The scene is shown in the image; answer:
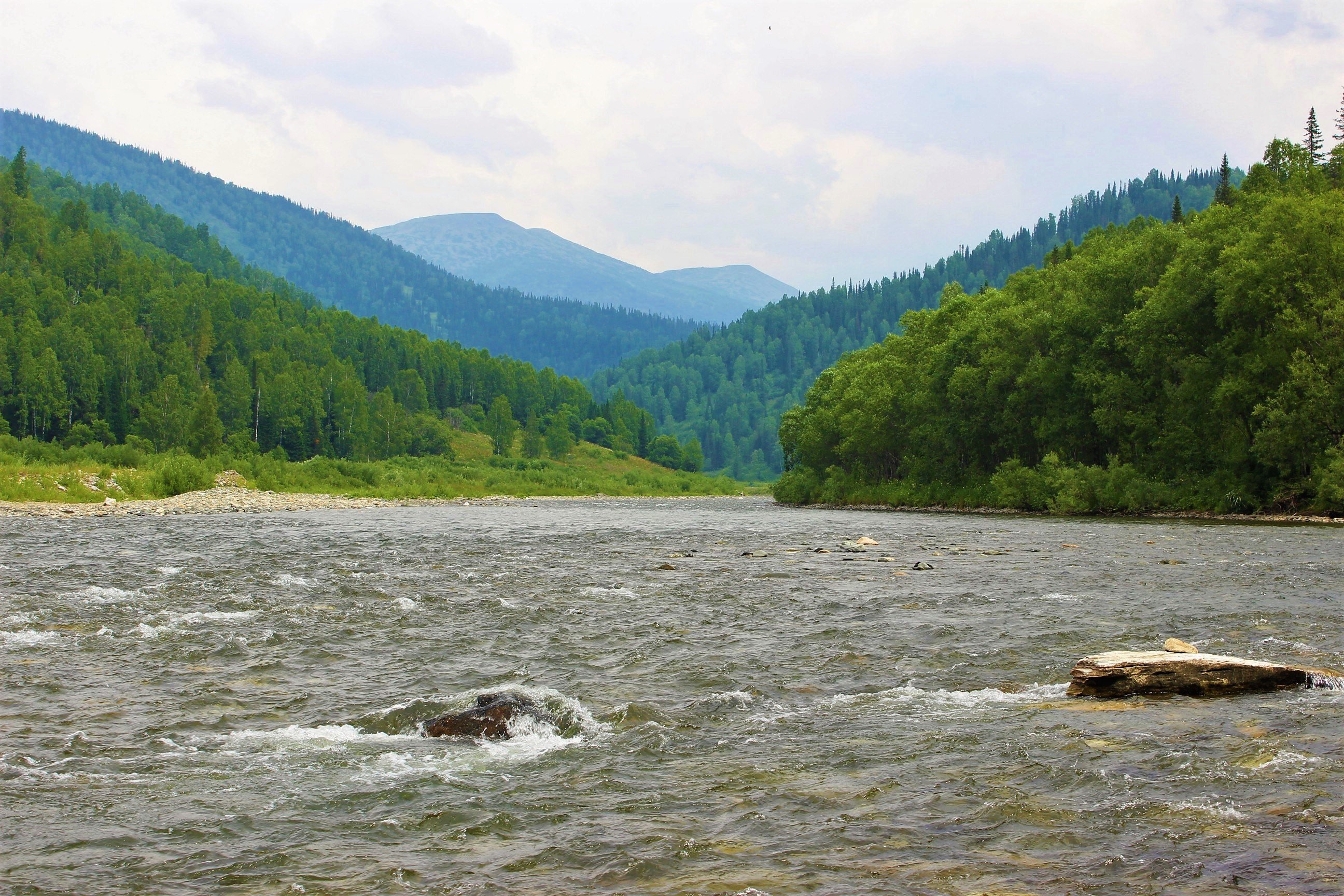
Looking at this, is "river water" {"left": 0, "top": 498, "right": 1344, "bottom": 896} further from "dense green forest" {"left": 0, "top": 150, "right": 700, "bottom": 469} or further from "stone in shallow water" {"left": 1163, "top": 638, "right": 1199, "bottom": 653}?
"dense green forest" {"left": 0, "top": 150, "right": 700, "bottom": 469}

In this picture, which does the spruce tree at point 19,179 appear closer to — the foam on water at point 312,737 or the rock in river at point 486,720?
the foam on water at point 312,737

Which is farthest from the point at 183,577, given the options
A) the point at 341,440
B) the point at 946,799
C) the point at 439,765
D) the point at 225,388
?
the point at 341,440

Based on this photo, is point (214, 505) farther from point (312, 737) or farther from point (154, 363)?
point (154, 363)

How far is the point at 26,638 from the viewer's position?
1794 centimetres

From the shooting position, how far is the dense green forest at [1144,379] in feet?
178

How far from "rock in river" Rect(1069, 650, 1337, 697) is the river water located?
437 millimetres

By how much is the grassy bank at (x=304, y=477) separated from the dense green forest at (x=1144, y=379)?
55.4 m

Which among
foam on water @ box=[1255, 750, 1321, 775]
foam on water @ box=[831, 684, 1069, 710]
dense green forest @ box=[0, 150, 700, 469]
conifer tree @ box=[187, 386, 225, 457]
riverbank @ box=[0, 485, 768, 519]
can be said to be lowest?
riverbank @ box=[0, 485, 768, 519]

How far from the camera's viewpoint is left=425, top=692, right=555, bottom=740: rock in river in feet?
40.0

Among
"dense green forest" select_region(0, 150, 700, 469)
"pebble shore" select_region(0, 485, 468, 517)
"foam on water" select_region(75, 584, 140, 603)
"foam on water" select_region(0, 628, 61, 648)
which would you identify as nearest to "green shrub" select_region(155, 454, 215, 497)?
"pebble shore" select_region(0, 485, 468, 517)

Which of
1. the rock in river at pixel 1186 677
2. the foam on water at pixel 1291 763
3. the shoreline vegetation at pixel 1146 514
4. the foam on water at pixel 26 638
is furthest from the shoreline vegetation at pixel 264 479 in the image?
the foam on water at pixel 1291 763

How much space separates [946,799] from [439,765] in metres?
5.51

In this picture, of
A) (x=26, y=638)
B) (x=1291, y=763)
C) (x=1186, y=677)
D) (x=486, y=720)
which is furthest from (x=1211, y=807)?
(x=26, y=638)

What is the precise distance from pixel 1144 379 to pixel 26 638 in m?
68.2
